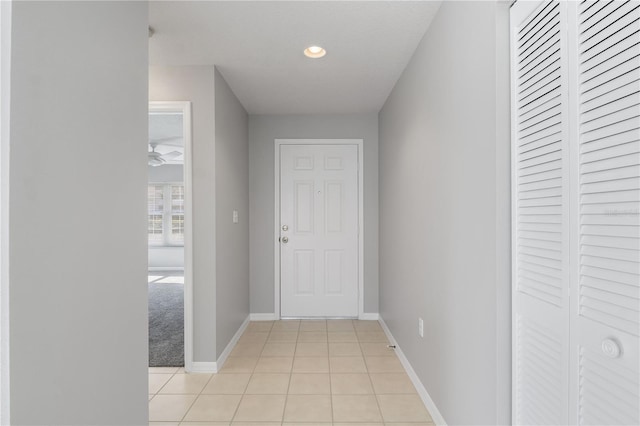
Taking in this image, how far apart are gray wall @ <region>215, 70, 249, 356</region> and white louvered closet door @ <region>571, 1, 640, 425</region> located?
8.19ft

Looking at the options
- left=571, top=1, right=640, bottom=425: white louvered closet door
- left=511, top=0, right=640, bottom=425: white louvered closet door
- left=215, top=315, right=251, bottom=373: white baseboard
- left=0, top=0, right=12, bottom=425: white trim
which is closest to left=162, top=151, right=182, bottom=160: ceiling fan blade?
left=215, top=315, right=251, bottom=373: white baseboard

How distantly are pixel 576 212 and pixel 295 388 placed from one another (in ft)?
7.14

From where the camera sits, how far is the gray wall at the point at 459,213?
143cm

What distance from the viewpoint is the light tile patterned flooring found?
2191 mm

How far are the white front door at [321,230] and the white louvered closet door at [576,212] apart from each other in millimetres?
2970

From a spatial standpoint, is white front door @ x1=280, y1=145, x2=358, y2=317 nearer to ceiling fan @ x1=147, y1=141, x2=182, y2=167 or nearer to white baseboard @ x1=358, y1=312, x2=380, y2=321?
white baseboard @ x1=358, y1=312, x2=380, y2=321

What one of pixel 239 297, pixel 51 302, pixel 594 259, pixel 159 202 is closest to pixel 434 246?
pixel 594 259

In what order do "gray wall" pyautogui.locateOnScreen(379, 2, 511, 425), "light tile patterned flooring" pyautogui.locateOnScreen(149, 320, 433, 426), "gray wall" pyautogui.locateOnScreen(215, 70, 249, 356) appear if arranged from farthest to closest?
"gray wall" pyautogui.locateOnScreen(215, 70, 249, 356) → "light tile patterned flooring" pyautogui.locateOnScreen(149, 320, 433, 426) → "gray wall" pyautogui.locateOnScreen(379, 2, 511, 425)

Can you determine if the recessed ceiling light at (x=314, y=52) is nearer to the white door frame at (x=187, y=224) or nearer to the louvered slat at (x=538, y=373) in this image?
the white door frame at (x=187, y=224)

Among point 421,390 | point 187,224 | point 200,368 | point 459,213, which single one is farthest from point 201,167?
point 421,390

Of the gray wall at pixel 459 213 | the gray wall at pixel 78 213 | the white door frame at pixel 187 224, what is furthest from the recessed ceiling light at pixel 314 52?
the gray wall at pixel 78 213

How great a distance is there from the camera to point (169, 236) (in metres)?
8.34

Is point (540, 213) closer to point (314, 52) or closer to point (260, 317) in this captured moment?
point (314, 52)

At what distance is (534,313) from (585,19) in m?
0.94
